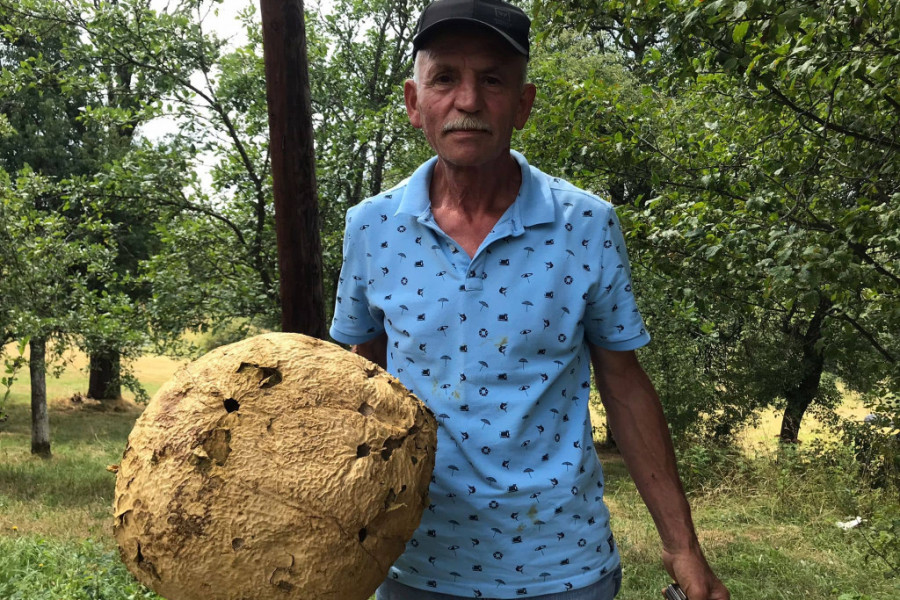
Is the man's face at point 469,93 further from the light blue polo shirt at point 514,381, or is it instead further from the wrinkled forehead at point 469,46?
the light blue polo shirt at point 514,381

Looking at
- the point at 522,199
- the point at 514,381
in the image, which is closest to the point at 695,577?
the point at 514,381

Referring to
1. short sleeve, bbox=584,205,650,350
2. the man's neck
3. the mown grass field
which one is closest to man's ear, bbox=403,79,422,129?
the man's neck

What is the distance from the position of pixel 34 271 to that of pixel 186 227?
2.93 meters

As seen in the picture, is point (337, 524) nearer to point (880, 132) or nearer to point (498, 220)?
point (498, 220)

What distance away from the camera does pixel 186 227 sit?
41.4ft

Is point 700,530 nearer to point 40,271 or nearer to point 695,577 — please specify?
point 695,577

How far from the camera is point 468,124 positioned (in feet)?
6.39

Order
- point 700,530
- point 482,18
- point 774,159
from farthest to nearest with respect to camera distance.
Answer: point 700,530, point 774,159, point 482,18

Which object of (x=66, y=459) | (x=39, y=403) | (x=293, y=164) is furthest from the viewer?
(x=66, y=459)

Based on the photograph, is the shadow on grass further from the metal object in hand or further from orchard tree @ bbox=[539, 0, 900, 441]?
the metal object in hand

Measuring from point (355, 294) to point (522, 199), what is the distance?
557 mm

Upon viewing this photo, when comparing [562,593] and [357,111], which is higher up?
A: [357,111]

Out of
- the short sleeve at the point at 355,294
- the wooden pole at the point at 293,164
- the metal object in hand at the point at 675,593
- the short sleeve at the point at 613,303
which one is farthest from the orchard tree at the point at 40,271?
the metal object in hand at the point at 675,593

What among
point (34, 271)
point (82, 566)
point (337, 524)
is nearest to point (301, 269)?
point (337, 524)
